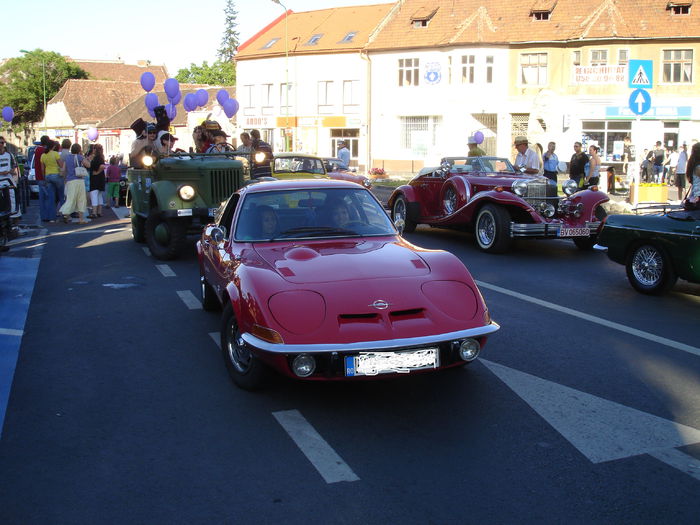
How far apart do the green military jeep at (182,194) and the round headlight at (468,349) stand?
24.9 feet

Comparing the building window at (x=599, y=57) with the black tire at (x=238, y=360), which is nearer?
the black tire at (x=238, y=360)

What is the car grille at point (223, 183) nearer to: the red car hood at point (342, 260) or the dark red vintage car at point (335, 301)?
the dark red vintage car at point (335, 301)

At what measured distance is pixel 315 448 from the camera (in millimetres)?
4293

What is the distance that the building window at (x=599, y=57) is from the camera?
4338cm

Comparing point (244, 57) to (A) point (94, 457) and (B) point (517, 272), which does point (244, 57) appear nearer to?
(B) point (517, 272)

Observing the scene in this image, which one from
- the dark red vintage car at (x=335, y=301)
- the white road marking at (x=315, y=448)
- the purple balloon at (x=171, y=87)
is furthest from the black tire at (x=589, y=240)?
the purple balloon at (x=171, y=87)

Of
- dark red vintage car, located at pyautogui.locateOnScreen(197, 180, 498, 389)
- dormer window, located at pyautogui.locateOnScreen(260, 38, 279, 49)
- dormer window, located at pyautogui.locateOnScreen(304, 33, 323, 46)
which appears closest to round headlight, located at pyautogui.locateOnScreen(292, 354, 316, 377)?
dark red vintage car, located at pyautogui.locateOnScreen(197, 180, 498, 389)

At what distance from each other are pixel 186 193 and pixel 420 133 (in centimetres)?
3782

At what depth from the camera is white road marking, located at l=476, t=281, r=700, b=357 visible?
654 centimetres

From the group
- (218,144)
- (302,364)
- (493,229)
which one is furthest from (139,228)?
(302,364)

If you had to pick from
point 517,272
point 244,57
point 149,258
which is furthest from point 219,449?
point 244,57

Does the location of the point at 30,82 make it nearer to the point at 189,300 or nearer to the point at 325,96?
the point at 325,96

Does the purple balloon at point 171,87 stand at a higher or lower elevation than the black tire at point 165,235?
higher

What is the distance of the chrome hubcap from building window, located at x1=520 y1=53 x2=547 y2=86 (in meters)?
38.1
